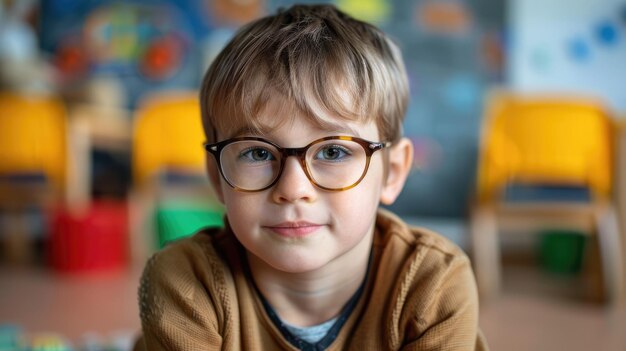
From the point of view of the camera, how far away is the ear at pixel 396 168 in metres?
0.93

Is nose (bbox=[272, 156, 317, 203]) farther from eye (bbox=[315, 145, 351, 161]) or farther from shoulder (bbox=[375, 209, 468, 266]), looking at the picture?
shoulder (bbox=[375, 209, 468, 266])

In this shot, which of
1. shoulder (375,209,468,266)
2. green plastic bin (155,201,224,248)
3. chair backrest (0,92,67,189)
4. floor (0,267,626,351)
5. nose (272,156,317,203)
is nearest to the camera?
nose (272,156,317,203)

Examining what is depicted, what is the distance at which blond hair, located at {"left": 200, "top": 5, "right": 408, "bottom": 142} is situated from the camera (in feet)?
2.60

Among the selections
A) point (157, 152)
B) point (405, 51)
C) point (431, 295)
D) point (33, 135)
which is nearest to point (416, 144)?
point (405, 51)

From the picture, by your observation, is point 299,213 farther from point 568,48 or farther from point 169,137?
point 568,48

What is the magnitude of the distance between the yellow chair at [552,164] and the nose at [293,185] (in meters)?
1.73

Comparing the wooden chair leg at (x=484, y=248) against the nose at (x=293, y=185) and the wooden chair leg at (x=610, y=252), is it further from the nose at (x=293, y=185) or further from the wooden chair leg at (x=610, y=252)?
the nose at (x=293, y=185)

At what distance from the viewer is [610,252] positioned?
2.35 meters

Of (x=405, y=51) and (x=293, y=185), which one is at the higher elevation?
(x=405, y=51)

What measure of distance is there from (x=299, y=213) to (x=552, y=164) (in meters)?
1.78

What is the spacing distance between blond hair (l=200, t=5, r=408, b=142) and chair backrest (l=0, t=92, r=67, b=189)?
6.93ft

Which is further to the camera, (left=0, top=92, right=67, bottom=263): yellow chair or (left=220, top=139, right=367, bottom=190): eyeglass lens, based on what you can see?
(left=0, top=92, right=67, bottom=263): yellow chair

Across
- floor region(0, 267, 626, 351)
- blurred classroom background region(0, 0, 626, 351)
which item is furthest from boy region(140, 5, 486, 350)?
blurred classroom background region(0, 0, 626, 351)

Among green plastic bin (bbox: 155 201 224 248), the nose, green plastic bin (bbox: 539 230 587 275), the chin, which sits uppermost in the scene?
the nose
